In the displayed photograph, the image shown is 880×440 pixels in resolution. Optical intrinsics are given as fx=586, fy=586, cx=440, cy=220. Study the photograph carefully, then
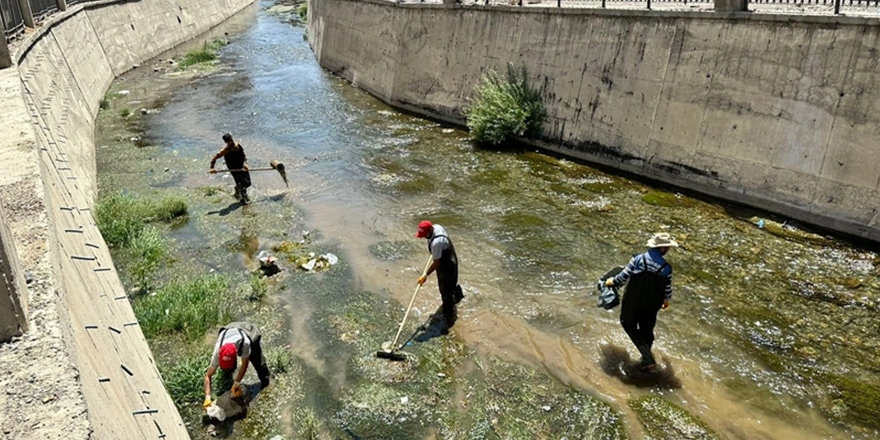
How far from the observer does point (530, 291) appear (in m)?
9.52

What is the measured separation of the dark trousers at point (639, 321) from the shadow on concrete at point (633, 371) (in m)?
0.39

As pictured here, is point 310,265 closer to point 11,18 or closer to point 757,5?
point 757,5

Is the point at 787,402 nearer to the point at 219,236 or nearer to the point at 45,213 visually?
the point at 45,213

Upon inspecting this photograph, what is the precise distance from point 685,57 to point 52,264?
12803mm

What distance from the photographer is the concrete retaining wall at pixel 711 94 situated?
10.7m

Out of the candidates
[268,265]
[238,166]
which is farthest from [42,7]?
[268,265]

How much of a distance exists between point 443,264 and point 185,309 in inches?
152

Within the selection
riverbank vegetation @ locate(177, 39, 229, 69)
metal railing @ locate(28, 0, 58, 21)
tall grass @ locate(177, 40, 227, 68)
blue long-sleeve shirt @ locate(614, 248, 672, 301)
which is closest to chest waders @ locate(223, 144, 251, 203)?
blue long-sleeve shirt @ locate(614, 248, 672, 301)

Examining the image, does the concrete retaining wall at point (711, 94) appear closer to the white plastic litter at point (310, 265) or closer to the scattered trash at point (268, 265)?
the white plastic litter at point (310, 265)

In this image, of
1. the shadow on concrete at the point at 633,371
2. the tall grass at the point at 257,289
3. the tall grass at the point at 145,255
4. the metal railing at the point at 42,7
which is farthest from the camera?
the metal railing at the point at 42,7

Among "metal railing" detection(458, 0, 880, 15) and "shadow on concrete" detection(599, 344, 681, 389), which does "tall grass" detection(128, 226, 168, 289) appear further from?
"metal railing" detection(458, 0, 880, 15)

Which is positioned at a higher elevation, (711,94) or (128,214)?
(711,94)

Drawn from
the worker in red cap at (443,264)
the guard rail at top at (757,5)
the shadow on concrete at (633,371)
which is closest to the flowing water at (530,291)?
the shadow on concrete at (633,371)

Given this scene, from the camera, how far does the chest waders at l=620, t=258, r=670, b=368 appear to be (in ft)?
22.8
